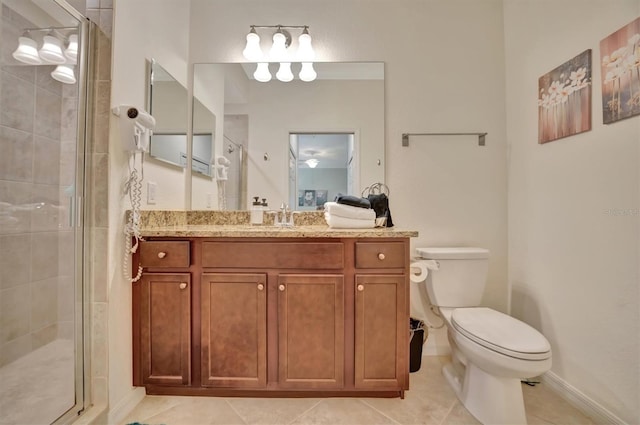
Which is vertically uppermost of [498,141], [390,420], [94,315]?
[498,141]

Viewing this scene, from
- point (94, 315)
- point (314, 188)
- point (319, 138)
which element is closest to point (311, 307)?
point (314, 188)

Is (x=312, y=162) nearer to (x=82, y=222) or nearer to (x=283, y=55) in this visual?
(x=283, y=55)

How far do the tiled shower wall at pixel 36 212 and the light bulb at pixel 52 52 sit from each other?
0.16ft

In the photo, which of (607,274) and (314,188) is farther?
(314,188)

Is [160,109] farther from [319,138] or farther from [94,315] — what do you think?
[94,315]

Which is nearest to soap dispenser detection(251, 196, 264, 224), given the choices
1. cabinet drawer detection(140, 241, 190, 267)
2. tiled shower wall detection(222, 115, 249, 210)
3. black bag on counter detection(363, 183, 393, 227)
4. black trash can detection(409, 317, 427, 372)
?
tiled shower wall detection(222, 115, 249, 210)

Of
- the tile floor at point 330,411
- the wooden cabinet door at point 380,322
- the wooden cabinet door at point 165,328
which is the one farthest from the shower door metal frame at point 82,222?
the wooden cabinet door at point 380,322

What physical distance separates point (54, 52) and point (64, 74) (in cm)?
11

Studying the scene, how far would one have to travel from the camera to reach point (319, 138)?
1.92 meters

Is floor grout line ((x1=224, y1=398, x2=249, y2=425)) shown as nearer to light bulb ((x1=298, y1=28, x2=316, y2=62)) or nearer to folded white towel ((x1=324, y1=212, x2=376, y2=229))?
folded white towel ((x1=324, y1=212, x2=376, y2=229))

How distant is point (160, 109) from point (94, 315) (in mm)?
1196

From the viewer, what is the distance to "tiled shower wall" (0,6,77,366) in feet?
3.81

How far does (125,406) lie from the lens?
1.33 m

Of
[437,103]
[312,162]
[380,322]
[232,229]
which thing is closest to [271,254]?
[232,229]
